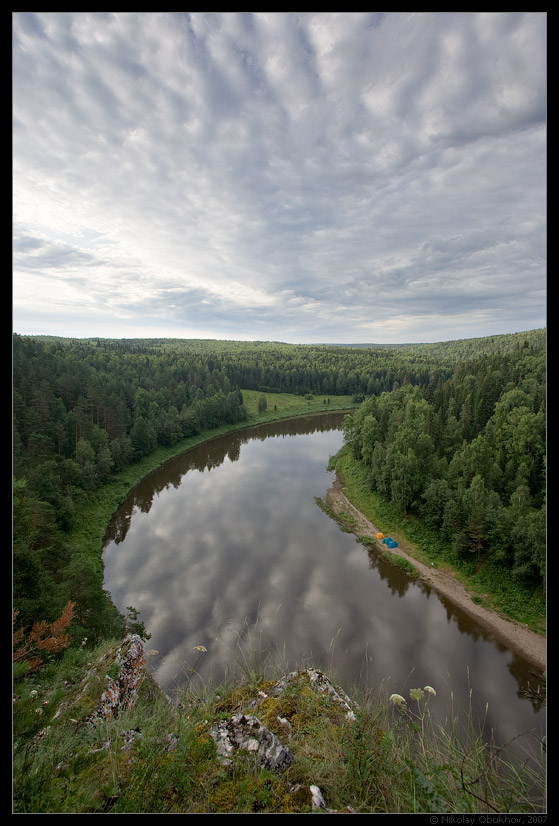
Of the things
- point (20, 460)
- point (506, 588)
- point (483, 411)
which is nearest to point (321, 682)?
point (506, 588)

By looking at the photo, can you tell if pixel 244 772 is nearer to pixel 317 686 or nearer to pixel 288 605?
pixel 317 686

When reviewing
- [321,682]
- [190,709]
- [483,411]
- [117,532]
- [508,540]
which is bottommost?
[117,532]

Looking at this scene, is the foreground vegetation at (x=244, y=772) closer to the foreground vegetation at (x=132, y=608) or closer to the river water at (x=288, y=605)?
the foreground vegetation at (x=132, y=608)

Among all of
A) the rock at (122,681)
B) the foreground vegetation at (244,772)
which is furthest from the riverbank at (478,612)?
the rock at (122,681)

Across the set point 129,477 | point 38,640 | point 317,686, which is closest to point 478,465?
point 317,686
